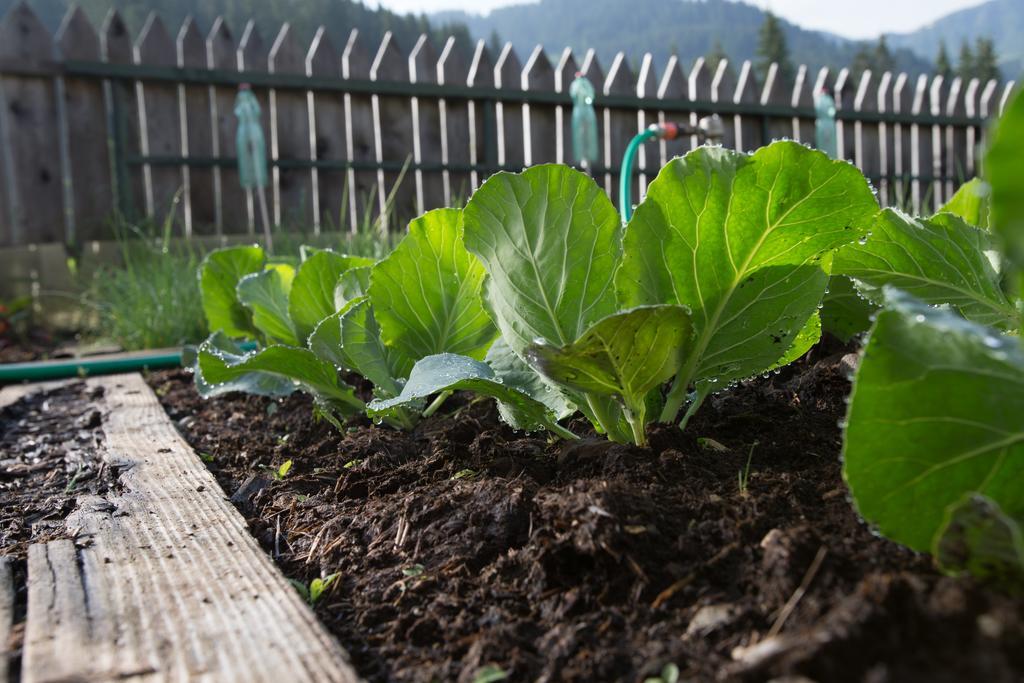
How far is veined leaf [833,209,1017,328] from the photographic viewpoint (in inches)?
42.6

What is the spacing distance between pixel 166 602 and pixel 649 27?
4296 inches

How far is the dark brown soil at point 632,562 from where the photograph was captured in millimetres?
577

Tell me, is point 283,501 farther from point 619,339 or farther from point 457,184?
point 457,184

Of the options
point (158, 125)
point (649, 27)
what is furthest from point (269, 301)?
point (649, 27)

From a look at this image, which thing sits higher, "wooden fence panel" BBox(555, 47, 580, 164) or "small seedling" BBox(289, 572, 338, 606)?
"wooden fence panel" BBox(555, 47, 580, 164)

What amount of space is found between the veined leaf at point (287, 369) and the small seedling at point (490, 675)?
2.69 feet

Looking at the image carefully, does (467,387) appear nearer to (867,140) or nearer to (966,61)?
(867,140)

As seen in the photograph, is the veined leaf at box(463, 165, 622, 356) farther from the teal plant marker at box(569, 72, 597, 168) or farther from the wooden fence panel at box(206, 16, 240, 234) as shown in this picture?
the wooden fence panel at box(206, 16, 240, 234)

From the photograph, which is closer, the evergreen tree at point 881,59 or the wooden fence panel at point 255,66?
Result: the wooden fence panel at point 255,66

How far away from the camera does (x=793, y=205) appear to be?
97 cm

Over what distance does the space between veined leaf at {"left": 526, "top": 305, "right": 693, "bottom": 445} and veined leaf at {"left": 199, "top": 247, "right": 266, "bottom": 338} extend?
147cm

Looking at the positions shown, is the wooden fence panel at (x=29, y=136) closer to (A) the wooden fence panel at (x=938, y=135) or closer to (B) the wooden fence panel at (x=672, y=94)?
(B) the wooden fence panel at (x=672, y=94)

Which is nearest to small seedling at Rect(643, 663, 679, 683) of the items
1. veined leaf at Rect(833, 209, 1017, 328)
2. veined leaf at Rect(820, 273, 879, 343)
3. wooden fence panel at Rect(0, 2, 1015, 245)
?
veined leaf at Rect(833, 209, 1017, 328)

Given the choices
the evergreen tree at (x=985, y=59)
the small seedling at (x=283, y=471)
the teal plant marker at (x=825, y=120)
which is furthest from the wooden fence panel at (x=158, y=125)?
the evergreen tree at (x=985, y=59)
